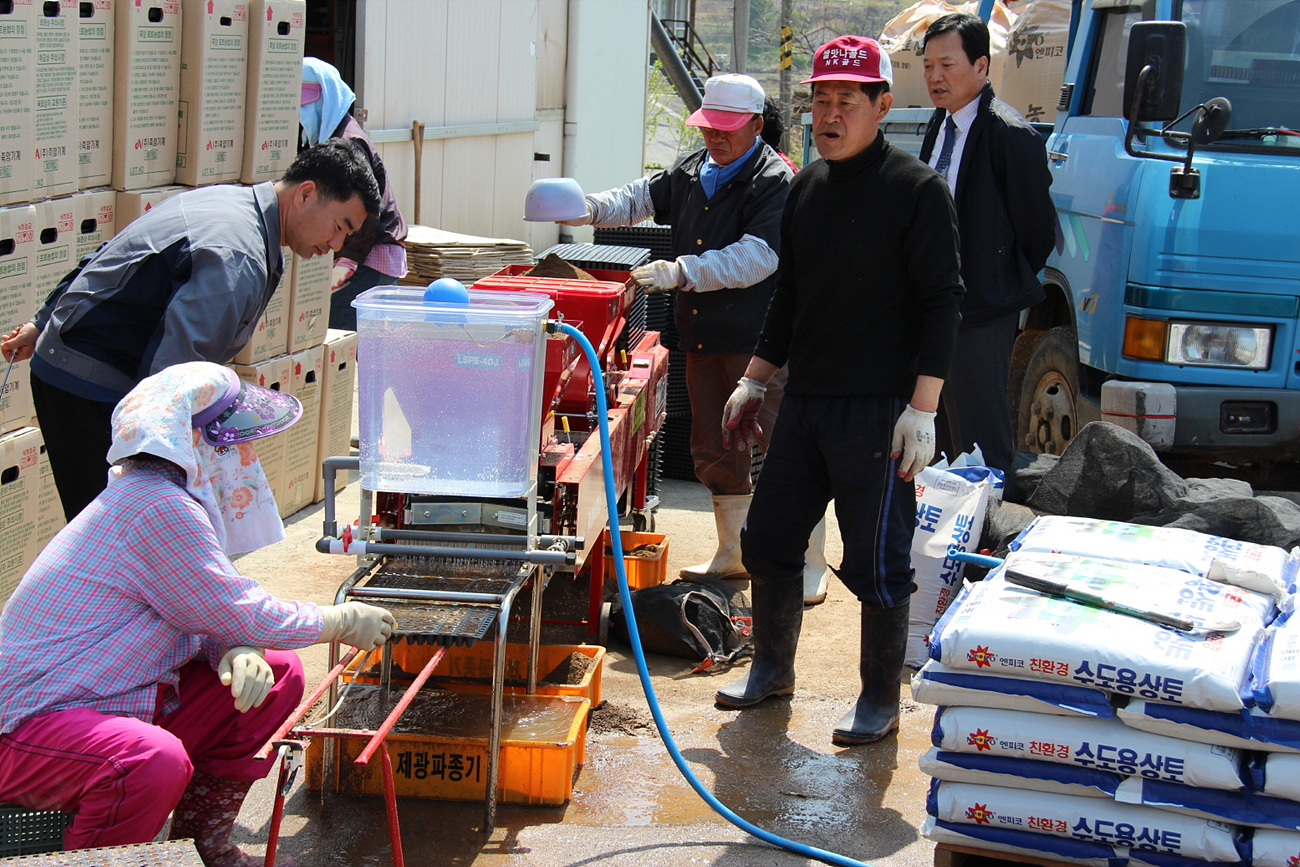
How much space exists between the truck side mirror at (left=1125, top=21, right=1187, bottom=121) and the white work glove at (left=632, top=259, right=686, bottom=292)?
6.84ft

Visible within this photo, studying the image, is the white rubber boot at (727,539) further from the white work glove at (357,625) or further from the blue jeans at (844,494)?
the white work glove at (357,625)

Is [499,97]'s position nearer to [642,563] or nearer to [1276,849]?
[642,563]

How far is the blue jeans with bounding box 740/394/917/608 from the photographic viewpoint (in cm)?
377

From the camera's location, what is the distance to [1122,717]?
2.84m

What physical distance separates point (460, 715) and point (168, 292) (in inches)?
56.1

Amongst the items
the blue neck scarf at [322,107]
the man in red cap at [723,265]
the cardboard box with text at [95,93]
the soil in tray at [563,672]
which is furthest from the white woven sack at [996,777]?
the blue neck scarf at [322,107]

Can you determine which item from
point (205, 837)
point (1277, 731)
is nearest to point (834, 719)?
point (1277, 731)

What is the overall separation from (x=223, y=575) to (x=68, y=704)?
1.27 ft

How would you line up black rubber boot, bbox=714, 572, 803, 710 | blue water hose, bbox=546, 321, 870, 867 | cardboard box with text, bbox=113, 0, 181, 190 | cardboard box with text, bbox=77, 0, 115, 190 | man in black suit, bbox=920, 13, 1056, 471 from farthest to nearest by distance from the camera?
man in black suit, bbox=920, 13, 1056, 471
cardboard box with text, bbox=113, 0, 181, 190
cardboard box with text, bbox=77, 0, 115, 190
black rubber boot, bbox=714, 572, 803, 710
blue water hose, bbox=546, 321, 870, 867

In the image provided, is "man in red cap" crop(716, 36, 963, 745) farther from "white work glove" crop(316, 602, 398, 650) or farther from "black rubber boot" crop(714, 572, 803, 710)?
"white work glove" crop(316, 602, 398, 650)

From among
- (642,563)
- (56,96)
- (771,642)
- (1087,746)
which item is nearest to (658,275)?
(642,563)

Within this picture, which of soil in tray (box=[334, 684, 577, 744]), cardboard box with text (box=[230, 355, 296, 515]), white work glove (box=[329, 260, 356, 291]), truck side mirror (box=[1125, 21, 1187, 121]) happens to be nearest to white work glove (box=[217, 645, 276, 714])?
soil in tray (box=[334, 684, 577, 744])

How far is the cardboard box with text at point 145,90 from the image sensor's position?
14.5 ft

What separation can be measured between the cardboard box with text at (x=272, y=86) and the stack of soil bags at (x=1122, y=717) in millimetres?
3550
